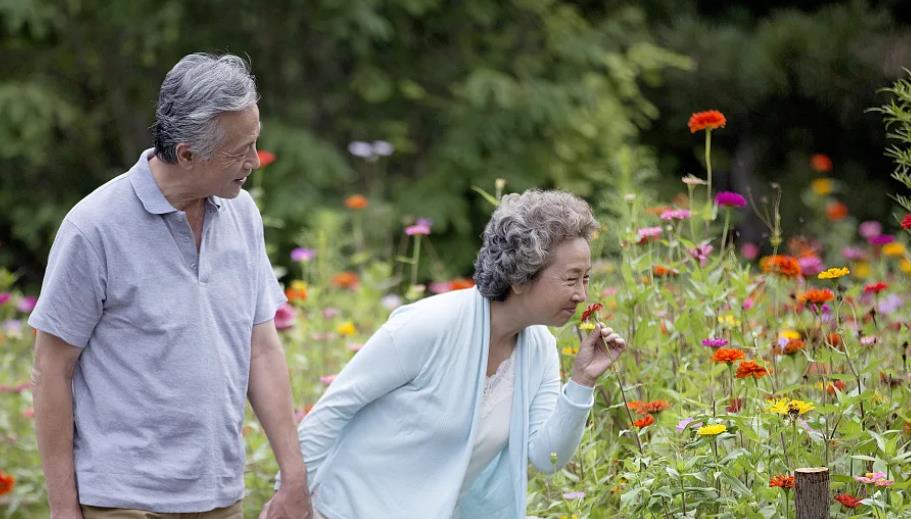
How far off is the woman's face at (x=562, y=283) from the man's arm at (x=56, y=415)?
38.4 inches

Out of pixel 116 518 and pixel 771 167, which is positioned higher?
pixel 116 518

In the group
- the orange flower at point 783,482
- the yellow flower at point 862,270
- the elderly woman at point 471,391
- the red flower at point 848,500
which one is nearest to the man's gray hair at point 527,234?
the elderly woman at point 471,391

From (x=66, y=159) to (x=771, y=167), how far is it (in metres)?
5.87

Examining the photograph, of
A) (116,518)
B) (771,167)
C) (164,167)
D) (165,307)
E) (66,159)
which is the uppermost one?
(164,167)

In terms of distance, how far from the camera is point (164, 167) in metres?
2.41

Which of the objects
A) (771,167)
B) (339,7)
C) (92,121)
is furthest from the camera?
(771,167)

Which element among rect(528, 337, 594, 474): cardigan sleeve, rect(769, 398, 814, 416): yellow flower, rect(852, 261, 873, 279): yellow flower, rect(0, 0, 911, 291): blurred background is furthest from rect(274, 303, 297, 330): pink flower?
rect(0, 0, 911, 291): blurred background

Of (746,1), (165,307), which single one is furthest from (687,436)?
(746,1)

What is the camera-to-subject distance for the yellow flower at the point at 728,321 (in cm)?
331

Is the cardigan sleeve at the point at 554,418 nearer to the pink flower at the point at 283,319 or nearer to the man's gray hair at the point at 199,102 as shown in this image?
the man's gray hair at the point at 199,102

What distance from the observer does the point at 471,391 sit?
8.82ft

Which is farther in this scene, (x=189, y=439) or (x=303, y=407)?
(x=303, y=407)

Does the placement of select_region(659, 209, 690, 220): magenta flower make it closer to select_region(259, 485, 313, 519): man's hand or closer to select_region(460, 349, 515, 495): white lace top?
select_region(460, 349, 515, 495): white lace top

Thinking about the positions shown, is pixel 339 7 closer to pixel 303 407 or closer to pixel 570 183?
pixel 570 183
